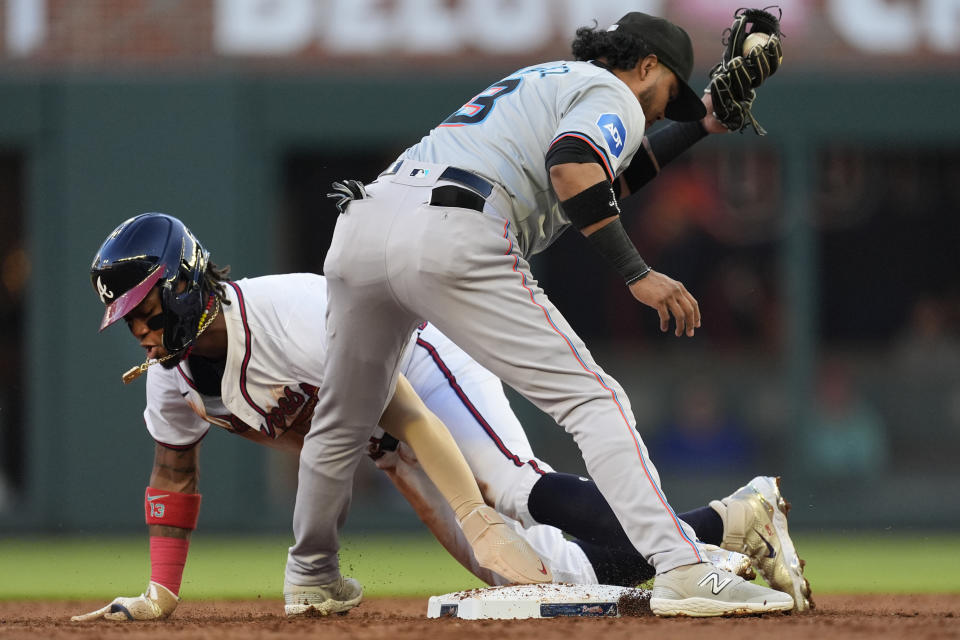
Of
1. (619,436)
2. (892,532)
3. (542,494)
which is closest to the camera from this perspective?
(619,436)

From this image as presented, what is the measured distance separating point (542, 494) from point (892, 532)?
21.5 feet

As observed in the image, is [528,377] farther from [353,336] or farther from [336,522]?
[336,522]

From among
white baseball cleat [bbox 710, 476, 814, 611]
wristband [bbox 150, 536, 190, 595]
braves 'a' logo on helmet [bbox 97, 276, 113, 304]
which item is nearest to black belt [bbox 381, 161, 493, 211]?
braves 'a' logo on helmet [bbox 97, 276, 113, 304]

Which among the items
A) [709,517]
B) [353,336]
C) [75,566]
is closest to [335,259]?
[353,336]

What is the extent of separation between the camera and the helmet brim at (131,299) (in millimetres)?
4195

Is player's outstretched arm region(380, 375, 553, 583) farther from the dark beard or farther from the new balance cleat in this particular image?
the dark beard

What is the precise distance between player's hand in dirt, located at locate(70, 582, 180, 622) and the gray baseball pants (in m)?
1.11

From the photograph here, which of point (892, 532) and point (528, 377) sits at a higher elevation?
point (528, 377)

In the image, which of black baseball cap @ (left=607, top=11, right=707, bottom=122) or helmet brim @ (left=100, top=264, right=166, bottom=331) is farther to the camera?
helmet brim @ (left=100, top=264, right=166, bottom=331)

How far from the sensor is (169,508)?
462 cm

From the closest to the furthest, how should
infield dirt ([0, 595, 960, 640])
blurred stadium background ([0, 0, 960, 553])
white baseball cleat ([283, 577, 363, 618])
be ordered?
1. infield dirt ([0, 595, 960, 640])
2. white baseball cleat ([283, 577, 363, 618])
3. blurred stadium background ([0, 0, 960, 553])

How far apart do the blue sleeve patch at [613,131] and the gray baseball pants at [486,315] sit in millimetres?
333

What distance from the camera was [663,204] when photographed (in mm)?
11703

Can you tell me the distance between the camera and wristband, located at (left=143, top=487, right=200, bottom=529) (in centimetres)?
461
